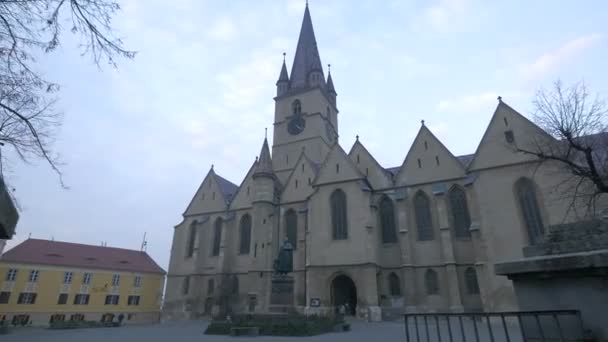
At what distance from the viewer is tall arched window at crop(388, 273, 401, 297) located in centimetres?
2666

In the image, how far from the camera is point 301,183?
3512cm

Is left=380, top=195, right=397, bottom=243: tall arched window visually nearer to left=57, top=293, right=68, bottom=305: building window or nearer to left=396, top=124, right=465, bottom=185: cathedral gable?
left=396, top=124, right=465, bottom=185: cathedral gable

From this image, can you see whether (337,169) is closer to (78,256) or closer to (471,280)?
(471,280)

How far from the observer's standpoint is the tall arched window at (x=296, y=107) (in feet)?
150

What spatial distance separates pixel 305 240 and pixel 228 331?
15.0 m

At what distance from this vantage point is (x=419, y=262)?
26781mm

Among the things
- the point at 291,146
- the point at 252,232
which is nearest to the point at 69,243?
the point at 252,232

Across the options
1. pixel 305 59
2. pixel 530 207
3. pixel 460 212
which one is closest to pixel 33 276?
pixel 305 59

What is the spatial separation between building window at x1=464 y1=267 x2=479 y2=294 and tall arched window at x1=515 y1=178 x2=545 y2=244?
4.58m

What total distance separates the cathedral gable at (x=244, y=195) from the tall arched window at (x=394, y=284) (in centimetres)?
1710

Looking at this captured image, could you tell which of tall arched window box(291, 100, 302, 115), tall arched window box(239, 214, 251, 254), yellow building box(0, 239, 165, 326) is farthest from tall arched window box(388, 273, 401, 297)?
yellow building box(0, 239, 165, 326)

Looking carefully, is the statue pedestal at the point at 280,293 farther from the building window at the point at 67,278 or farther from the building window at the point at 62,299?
the building window at the point at 67,278

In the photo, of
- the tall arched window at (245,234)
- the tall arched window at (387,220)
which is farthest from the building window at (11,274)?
the tall arched window at (387,220)

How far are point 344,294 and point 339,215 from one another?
691 centimetres
